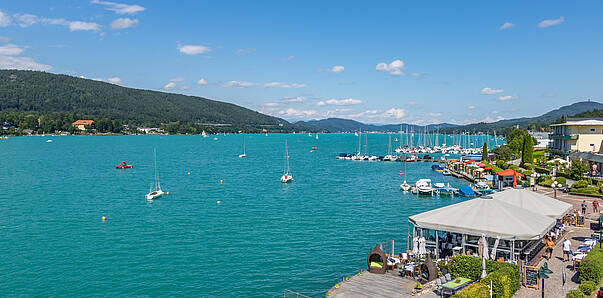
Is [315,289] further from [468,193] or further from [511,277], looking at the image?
[468,193]

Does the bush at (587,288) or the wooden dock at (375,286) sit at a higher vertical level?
the bush at (587,288)

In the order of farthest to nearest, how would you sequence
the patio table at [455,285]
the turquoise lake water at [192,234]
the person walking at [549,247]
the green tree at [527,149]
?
1. the green tree at [527,149]
2. the turquoise lake water at [192,234]
3. the person walking at [549,247]
4. the patio table at [455,285]

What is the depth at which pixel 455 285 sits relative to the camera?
52.3 feet

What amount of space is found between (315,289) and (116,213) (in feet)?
97.8

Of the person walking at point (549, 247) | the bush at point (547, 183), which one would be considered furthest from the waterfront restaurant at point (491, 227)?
the bush at point (547, 183)

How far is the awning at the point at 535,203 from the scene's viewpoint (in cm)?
2317

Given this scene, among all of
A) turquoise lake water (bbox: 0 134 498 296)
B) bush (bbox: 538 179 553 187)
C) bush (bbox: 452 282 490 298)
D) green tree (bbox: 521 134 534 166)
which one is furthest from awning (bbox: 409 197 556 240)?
green tree (bbox: 521 134 534 166)

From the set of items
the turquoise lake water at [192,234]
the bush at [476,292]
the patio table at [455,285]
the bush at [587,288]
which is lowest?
the turquoise lake water at [192,234]

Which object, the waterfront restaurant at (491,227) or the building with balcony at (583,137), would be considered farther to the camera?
the building with balcony at (583,137)

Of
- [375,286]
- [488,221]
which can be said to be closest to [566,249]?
[488,221]

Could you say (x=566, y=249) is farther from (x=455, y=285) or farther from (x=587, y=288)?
(x=455, y=285)

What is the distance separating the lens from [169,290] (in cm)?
2286

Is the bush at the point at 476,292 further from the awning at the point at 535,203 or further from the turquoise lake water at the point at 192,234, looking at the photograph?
the awning at the point at 535,203

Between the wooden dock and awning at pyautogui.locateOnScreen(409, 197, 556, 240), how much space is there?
10.1ft
